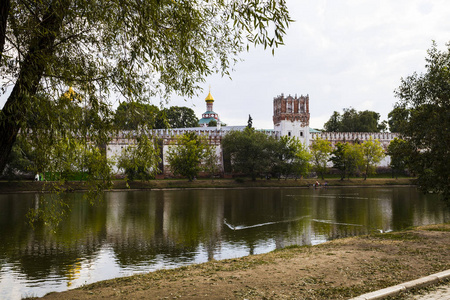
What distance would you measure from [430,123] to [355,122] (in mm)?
62933

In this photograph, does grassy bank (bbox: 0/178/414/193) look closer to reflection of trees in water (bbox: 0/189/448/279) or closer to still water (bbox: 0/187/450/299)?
reflection of trees in water (bbox: 0/189/448/279)

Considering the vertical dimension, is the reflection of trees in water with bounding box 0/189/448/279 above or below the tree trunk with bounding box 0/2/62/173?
below

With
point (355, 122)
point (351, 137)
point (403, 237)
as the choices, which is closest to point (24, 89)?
point (403, 237)

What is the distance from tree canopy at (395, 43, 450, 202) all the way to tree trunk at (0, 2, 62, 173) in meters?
10.0

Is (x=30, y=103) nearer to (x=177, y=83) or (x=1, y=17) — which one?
(x=1, y=17)

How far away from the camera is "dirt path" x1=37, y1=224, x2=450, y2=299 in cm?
570

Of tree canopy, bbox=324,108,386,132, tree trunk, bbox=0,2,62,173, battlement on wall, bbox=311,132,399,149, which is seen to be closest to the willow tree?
tree trunk, bbox=0,2,62,173

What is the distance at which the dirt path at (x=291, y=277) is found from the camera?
5.70 meters

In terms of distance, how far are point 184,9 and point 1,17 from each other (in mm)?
2438

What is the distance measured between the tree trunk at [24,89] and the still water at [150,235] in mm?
1993

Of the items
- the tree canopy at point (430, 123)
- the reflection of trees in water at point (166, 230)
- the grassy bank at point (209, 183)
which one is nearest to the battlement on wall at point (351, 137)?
the grassy bank at point (209, 183)

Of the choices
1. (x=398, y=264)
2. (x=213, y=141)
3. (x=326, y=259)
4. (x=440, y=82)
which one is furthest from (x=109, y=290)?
(x=213, y=141)

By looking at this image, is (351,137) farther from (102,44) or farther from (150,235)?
(102,44)

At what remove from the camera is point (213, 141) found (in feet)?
190
